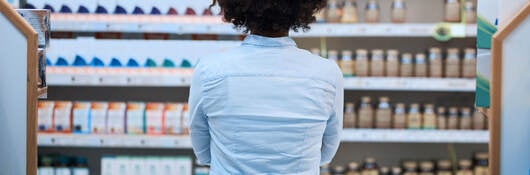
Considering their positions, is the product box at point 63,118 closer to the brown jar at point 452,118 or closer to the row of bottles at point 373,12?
the row of bottles at point 373,12

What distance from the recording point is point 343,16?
446cm

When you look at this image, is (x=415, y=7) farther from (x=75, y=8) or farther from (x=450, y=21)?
(x=75, y=8)

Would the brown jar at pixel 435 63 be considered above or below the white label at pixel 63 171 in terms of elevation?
above

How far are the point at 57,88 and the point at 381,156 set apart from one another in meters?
2.21

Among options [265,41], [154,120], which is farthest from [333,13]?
[265,41]

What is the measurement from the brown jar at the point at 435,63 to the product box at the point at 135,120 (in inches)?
68.7

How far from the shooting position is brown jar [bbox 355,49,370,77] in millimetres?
4445

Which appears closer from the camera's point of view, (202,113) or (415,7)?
(202,113)

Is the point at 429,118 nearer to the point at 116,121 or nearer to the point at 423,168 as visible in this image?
the point at 423,168

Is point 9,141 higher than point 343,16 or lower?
lower

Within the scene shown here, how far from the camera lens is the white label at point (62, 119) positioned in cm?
440

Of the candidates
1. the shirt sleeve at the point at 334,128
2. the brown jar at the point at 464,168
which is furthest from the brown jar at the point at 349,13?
the shirt sleeve at the point at 334,128

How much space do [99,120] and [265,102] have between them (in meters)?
2.57

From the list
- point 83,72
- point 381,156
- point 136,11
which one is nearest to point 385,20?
→ point 381,156
